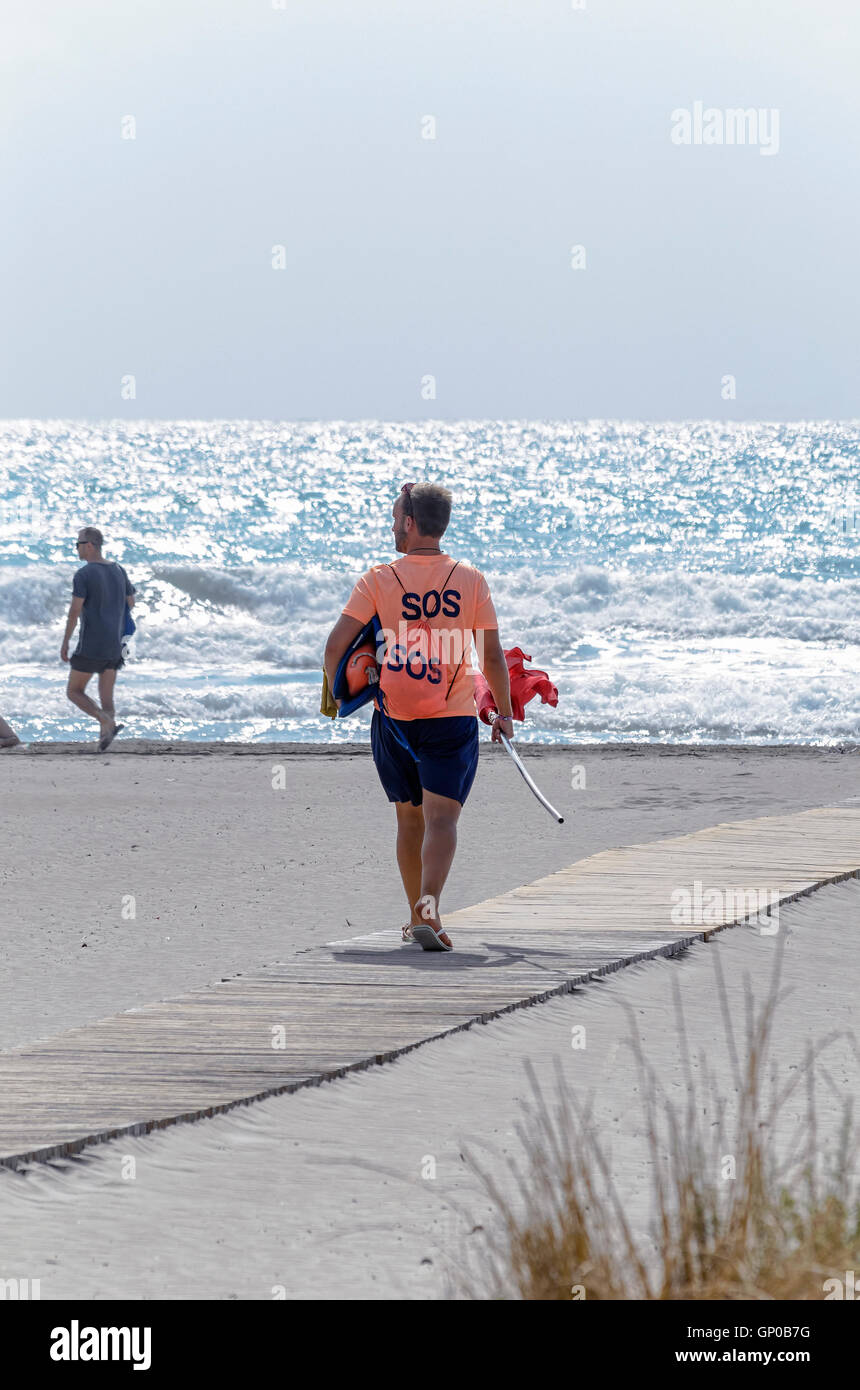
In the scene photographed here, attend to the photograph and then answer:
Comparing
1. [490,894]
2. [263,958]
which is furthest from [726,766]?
[263,958]

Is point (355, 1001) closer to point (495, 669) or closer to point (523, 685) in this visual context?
point (495, 669)

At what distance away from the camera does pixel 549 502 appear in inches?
2359

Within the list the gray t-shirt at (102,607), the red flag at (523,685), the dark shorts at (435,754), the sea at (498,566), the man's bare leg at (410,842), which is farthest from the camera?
the sea at (498,566)

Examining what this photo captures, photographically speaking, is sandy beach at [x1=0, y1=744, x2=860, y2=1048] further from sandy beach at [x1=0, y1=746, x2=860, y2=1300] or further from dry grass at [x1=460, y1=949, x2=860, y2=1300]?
dry grass at [x1=460, y1=949, x2=860, y2=1300]

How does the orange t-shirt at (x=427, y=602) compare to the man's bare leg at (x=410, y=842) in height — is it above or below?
above

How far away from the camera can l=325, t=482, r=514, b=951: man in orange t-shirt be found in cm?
610

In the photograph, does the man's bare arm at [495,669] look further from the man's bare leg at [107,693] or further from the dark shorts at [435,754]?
the man's bare leg at [107,693]

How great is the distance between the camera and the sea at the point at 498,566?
2005 cm

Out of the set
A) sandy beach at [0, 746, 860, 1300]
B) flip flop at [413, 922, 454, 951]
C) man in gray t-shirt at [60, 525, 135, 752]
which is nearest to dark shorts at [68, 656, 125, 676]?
man in gray t-shirt at [60, 525, 135, 752]

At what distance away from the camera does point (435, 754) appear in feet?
20.2

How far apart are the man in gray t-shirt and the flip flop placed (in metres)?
7.96

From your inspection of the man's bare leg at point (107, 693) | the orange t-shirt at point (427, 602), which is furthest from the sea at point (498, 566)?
the orange t-shirt at point (427, 602)

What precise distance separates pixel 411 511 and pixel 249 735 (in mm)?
12193

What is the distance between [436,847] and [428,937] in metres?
0.32
